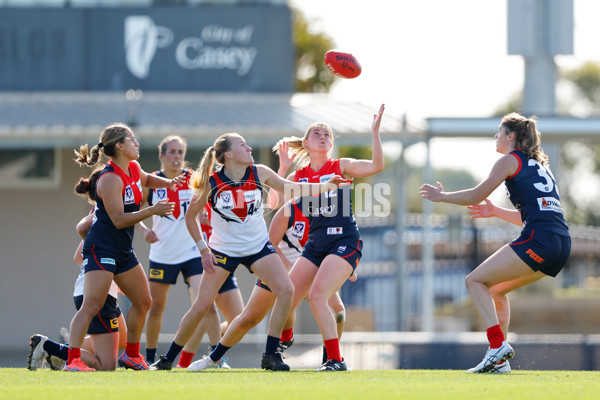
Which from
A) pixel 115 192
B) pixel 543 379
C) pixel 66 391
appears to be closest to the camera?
pixel 66 391

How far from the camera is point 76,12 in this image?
16562 mm

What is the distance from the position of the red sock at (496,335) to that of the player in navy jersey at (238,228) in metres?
1.59

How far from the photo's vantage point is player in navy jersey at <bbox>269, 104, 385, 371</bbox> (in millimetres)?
7625

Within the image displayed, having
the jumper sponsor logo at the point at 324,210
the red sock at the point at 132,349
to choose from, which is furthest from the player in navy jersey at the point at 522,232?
the red sock at the point at 132,349

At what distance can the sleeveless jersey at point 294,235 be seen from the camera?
8.51 metres

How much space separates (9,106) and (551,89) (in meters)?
10.4

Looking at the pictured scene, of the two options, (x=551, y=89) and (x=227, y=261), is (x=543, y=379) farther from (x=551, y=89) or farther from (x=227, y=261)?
(x=551, y=89)

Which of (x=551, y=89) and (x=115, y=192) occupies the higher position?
(x=551, y=89)

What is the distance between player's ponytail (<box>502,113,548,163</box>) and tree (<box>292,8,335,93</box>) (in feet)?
91.0

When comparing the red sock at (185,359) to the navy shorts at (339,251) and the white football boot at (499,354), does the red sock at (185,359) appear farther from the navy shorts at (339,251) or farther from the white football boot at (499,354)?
the white football boot at (499,354)

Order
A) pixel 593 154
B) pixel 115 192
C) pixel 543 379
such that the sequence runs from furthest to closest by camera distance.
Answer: pixel 593 154 → pixel 115 192 → pixel 543 379

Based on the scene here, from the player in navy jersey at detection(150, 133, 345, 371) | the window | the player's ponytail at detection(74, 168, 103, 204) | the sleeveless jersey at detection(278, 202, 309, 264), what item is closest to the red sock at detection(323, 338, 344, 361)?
the player in navy jersey at detection(150, 133, 345, 371)

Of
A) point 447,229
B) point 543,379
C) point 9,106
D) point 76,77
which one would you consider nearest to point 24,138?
point 9,106

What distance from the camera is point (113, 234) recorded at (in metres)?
7.71
